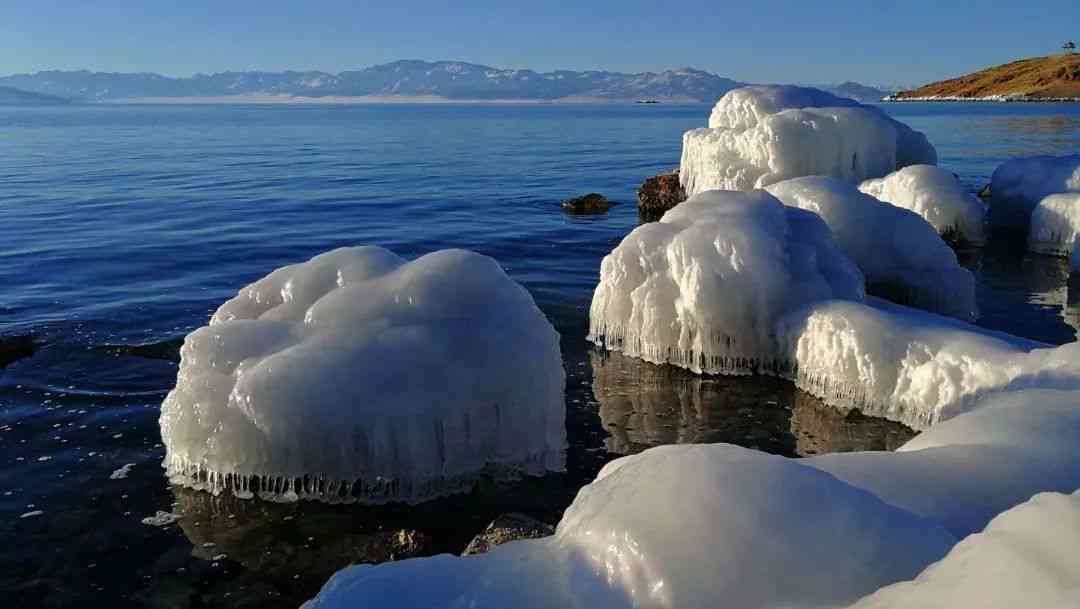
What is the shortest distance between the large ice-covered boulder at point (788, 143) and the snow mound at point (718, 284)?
7.90 m

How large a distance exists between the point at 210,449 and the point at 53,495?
73.5 inches

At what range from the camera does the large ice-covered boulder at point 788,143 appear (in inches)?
792

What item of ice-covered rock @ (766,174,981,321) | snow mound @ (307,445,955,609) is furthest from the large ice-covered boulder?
snow mound @ (307,445,955,609)

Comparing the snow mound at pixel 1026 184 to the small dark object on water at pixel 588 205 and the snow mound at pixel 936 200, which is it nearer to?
the snow mound at pixel 936 200

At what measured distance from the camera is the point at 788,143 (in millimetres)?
20031

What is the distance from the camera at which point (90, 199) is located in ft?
98.5

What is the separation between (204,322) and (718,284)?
845cm

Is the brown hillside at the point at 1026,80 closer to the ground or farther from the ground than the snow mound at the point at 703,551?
farther from the ground

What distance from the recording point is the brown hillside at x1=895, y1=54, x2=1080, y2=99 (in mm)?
122869

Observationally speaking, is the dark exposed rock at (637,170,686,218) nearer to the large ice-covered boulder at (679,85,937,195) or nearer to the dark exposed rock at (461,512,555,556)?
the large ice-covered boulder at (679,85,937,195)

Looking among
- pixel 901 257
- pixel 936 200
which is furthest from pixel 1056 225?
pixel 901 257

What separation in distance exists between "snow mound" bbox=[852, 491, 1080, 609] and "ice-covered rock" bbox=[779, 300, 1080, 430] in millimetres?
5854

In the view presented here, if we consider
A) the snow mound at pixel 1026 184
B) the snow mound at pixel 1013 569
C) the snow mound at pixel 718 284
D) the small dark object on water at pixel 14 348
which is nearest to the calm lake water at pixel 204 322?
the small dark object on water at pixel 14 348

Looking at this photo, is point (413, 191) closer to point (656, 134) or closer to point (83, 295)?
point (83, 295)
